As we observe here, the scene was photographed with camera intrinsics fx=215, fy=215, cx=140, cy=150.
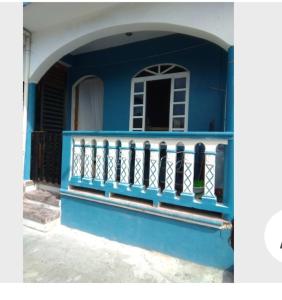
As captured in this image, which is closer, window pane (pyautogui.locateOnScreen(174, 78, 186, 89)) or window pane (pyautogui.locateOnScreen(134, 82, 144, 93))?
window pane (pyautogui.locateOnScreen(174, 78, 186, 89))

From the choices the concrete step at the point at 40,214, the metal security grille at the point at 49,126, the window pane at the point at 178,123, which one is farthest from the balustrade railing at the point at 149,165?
the metal security grille at the point at 49,126

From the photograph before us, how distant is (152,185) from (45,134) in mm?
2598

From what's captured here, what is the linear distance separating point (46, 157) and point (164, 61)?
116 inches

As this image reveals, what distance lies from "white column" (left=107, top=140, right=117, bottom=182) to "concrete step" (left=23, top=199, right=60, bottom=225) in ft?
3.63

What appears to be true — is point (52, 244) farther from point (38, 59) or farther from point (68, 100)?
point (68, 100)

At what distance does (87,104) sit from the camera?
5.42 meters

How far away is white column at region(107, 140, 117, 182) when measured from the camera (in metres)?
2.91

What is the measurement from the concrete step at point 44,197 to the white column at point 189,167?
7.20 ft

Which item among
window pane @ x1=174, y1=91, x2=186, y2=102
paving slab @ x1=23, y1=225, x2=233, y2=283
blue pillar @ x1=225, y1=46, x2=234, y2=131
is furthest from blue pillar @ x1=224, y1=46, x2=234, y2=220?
window pane @ x1=174, y1=91, x2=186, y2=102

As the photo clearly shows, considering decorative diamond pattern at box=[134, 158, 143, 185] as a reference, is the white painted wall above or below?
above

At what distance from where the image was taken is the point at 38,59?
3.92 metres

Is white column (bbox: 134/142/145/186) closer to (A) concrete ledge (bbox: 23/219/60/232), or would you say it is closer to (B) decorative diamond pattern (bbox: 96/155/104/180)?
(B) decorative diamond pattern (bbox: 96/155/104/180)

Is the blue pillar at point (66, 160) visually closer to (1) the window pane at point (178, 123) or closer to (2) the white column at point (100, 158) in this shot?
(2) the white column at point (100, 158)

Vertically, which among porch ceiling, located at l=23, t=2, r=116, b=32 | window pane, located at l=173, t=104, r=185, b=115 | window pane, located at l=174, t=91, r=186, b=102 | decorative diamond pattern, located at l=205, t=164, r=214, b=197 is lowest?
decorative diamond pattern, located at l=205, t=164, r=214, b=197
